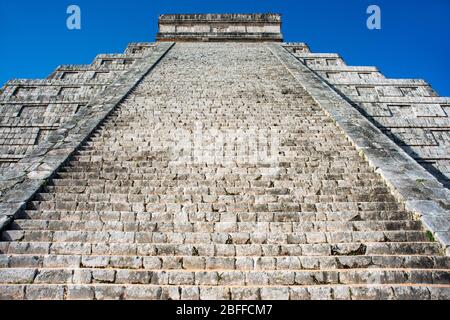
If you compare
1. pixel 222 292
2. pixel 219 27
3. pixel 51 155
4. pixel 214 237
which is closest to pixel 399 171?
pixel 214 237

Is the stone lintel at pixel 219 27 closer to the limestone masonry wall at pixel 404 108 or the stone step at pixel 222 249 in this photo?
the limestone masonry wall at pixel 404 108

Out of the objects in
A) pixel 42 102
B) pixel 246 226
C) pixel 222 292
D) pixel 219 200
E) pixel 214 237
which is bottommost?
pixel 222 292

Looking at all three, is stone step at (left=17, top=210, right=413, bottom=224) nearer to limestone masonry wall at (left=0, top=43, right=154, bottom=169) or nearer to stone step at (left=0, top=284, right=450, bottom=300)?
stone step at (left=0, top=284, right=450, bottom=300)

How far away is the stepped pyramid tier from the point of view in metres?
3.13

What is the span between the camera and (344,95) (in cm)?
949

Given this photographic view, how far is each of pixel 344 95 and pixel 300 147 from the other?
4650 millimetres

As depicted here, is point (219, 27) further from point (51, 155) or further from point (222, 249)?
point (222, 249)

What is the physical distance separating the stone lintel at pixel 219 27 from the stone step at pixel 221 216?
13177 millimetres

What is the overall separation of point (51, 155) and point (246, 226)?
356 cm

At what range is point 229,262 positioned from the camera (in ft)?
10.8

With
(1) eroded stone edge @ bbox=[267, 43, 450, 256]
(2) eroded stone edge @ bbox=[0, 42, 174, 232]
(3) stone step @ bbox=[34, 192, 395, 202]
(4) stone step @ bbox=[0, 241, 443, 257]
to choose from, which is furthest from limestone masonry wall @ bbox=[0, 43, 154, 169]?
(1) eroded stone edge @ bbox=[267, 43, 450, 256]

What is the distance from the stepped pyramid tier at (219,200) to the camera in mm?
3127

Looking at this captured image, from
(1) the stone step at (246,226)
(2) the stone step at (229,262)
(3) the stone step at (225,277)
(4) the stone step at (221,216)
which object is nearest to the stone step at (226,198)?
(4) the stone step at (221,216)

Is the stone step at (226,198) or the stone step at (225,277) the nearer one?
the stone step at (225,277)
